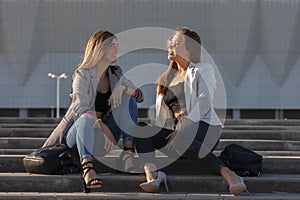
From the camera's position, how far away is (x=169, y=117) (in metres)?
4.92

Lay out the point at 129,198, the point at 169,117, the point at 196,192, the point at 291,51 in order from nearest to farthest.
Answer: the point at 129,198, the point at 196,192, the point at 169,117, the point at 291,51

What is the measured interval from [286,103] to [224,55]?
519 centimetres

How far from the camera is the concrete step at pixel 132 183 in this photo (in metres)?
4.49

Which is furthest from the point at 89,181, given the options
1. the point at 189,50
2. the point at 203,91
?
the point at 189,50

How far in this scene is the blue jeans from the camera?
4.36 metres

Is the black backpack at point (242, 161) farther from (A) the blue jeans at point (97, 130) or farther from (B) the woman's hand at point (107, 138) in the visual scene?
(B) the woman's hand at point (107, 138)

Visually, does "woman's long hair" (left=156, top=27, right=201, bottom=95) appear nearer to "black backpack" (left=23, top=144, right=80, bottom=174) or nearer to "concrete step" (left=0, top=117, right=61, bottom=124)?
"black backpack" (left=23, top=144, right=80, bottom=174)

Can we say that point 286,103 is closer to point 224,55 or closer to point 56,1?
point 224,55

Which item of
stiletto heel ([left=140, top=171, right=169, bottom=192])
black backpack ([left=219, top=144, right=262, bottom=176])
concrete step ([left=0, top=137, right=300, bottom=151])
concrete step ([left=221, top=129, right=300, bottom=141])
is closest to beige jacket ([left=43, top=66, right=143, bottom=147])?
stiletto heel ([left=140, top=171, right=169, bottom=192])

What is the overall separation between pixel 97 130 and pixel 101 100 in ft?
1.08

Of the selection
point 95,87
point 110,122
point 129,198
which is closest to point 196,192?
point 129,198

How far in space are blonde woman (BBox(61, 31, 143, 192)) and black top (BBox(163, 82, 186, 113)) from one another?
25 centimetres

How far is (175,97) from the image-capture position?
4867 mm

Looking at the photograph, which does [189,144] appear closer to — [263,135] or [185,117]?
[185,117]
